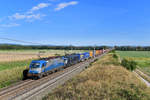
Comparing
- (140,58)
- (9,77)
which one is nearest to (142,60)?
(140,58)

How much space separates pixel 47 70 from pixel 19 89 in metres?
8.28

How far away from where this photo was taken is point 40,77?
79.5 ft

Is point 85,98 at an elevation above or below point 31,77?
above

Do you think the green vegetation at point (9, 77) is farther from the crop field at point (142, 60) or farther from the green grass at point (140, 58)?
the green grass at point (140, 58)

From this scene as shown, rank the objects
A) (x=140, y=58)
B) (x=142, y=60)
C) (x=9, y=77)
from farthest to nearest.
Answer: (x=140, y=58), (x=142, y=60), (x=9, y=77)

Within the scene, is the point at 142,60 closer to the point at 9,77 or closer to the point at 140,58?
the point at 140,58

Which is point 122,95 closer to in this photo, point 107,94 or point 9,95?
point 107,94

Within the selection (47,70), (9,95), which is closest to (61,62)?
(47,70)

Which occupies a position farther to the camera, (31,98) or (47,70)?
(47,70)

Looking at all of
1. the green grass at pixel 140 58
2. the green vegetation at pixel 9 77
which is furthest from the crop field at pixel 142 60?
the green vegetation at pixel 9 77

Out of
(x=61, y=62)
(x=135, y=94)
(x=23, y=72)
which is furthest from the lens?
(x=61, y=62)

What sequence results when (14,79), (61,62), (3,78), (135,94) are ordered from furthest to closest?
(61,62) < (14,79) < (3,78) < (135,94)

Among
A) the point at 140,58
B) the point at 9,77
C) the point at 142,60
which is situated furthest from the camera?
the point at 140,58

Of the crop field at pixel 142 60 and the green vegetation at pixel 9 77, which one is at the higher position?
the green vegetation at pixel 9 77
